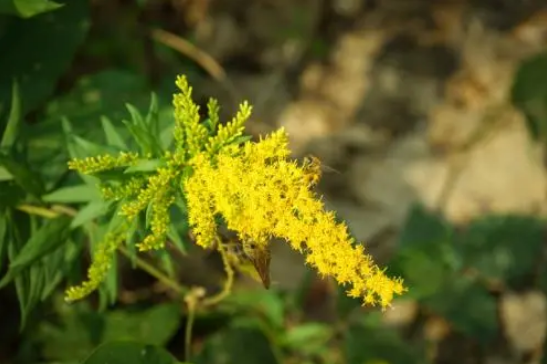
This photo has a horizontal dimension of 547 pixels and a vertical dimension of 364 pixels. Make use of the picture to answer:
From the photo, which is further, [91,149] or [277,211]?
[91,149]

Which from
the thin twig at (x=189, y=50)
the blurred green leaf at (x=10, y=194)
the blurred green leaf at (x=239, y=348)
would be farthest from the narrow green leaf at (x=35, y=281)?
the thin twig at (x=189, y=50)

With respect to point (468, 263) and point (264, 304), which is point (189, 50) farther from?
point (468, 263)

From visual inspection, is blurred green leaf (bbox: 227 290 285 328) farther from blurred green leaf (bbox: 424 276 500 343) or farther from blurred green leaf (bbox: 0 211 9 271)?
blurred green leaf (bbox: 0 211 9 271)

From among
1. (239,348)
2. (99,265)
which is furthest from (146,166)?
(239,348)

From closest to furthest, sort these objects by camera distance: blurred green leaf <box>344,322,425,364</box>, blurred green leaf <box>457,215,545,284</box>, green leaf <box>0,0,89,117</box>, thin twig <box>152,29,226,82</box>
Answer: green leaf <box>0,0,89,117</box>, blurred green leaf <box>344,322,425,364</box>, blurred green leaf <box>457,215,545,284</box>, thin twig <box>152,29,226,82</box>

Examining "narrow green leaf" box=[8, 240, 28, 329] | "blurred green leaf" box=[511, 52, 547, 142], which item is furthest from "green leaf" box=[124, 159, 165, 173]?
"blurred green leaf" box=[511, 52, 547, 142]

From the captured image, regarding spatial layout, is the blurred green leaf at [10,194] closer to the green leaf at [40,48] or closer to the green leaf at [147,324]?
the green leaf at [40,48]

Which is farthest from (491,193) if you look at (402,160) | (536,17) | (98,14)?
(98,14)
